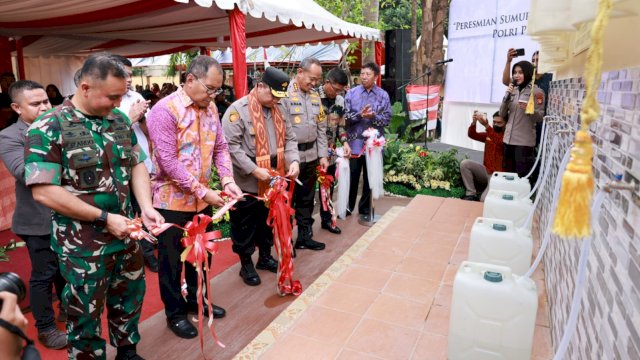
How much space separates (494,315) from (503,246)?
73 centimetres

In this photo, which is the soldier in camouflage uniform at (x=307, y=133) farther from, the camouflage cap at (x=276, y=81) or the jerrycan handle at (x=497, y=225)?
the jerrycan handle at (x=497, y=225)

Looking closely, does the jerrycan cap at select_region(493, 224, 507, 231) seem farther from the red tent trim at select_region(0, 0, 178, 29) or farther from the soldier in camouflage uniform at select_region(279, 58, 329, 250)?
the red tent trim at select_region(0, 0, 178, 29)

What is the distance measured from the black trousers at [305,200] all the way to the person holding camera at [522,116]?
2128 mm

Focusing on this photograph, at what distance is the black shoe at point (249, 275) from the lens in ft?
11.6

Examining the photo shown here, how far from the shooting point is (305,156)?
162 inches

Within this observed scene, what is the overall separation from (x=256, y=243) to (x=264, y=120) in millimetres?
1140

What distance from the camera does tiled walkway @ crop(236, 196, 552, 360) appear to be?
94.5 inches

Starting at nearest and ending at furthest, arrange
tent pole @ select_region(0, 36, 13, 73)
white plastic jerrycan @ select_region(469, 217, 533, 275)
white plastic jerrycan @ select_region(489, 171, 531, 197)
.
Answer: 1. white plastic jerrycan @ select_region(469, 217, 533, 275)
2. white plastic jerrycan @ select_region(489, 171, 531, 197)
3. tent pole @ select_region(0, 36, 13, 73)

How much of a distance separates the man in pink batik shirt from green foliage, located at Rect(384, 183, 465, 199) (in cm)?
391

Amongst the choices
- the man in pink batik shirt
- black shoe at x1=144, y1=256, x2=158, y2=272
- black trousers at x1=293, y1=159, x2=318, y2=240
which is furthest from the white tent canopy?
black shoe at x1=144, y1=256, x2=158, y2=272

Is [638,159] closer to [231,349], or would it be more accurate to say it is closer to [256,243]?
[231,349]

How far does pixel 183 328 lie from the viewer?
278 centimetres

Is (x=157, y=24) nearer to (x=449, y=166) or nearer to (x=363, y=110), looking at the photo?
(x=363, y=110)

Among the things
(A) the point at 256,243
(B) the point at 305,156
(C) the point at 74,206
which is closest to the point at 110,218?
(C) the point at 74,206
